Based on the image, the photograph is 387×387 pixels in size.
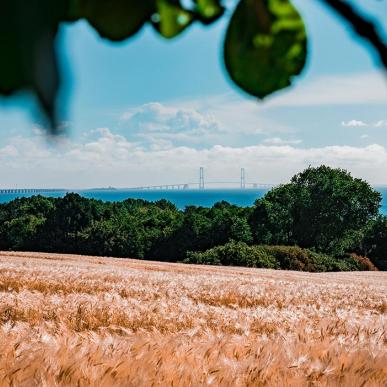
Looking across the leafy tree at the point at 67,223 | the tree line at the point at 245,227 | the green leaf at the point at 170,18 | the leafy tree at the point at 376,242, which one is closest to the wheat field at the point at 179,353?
the green leaf at the point at 170,18

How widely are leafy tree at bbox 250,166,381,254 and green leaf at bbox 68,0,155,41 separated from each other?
62033 millimetres

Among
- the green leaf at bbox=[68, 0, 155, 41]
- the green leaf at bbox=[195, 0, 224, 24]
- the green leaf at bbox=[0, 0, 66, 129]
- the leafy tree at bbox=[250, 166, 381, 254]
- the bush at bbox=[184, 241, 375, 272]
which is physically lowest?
the bush at bbox=[184, 241, 375, 272]

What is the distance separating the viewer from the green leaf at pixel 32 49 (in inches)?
18.0

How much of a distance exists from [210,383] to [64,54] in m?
4.33

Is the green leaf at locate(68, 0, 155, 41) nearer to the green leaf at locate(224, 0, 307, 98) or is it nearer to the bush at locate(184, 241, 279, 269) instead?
the green leaf at locate(224, 0, 307, 98)

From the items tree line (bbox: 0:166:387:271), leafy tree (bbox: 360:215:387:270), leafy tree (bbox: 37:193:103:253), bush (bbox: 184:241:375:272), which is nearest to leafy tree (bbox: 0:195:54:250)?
tree line (bbox: 0:166:387:271)

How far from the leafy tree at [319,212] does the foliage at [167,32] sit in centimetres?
6197

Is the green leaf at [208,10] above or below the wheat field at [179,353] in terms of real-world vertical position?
above

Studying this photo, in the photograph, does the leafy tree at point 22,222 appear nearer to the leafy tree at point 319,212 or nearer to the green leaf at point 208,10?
the leafy tree at point 319,212

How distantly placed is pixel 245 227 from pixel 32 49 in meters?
60.4

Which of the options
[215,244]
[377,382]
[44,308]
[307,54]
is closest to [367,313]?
[44,308]

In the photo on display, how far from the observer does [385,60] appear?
1.72 feet

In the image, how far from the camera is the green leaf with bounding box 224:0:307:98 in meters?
0.62

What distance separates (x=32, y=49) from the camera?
465mm
